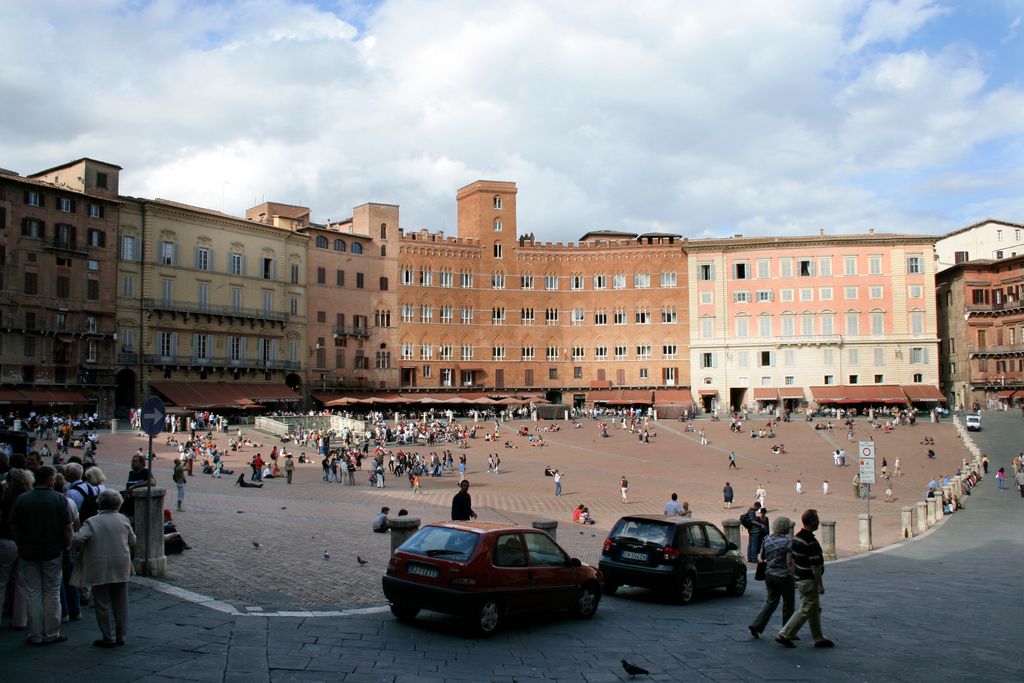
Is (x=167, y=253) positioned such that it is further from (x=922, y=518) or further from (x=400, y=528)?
(x=400, y=528)

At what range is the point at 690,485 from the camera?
40.7 metres

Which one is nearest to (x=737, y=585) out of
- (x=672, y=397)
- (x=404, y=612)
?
(x=404, y=612)

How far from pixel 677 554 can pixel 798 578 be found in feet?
11.6

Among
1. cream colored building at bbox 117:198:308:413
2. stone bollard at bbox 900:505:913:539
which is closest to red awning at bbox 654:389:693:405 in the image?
cream colored building at bbox 117:198:308:413

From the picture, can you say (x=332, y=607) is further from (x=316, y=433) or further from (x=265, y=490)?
(x=316, y=433)

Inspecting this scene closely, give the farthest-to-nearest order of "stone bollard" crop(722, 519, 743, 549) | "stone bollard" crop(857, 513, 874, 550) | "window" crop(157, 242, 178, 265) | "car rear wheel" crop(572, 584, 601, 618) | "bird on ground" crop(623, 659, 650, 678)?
"window" crop(157, 242, 178, 265) → "stone bollard" crop(857, 513, 874, 550) → "stone bollard" crop(722, 519, 743, 549) → "car rear wheel" crop(572, 584, 601, 618) → "bird on ground" crop(623, 659, 650, 678)

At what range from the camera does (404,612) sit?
1060 cm

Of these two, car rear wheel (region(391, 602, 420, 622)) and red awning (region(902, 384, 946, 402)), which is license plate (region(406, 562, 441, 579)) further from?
red awning (region(902, 384, 946, 402))

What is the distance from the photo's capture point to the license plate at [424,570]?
33.2ft

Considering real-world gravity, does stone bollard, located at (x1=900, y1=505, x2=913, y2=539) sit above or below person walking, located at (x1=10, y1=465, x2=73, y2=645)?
below

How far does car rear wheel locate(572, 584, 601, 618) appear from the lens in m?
11.5

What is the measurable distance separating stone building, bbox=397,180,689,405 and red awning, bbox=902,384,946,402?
60.9 ft

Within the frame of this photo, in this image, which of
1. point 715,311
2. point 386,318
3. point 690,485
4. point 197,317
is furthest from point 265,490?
point 715,311

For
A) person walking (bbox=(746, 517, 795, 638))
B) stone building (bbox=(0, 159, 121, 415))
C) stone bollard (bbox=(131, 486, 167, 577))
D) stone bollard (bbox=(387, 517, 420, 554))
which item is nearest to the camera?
person walking (bbox=(746, 517, 795, 638))
